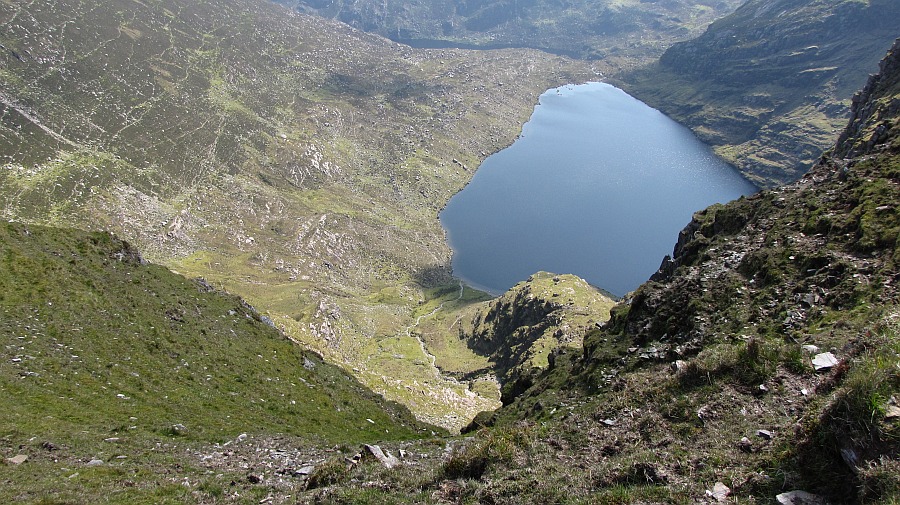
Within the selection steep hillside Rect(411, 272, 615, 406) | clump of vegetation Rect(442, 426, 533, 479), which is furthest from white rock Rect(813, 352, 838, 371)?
steep hillside Rect(411, 272, 615, 406)

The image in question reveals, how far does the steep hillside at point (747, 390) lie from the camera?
991 centimetres

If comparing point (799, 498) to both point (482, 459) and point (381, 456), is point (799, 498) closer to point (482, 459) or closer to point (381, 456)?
point (482, 459)

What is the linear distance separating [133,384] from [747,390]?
28880 millimetres

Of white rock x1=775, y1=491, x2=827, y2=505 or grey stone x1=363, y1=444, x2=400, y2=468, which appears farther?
grey stone x1=363, y1=444, x2=400, y2=468

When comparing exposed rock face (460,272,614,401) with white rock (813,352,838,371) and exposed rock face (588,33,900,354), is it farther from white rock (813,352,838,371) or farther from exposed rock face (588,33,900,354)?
white rock (813,352,838,371)

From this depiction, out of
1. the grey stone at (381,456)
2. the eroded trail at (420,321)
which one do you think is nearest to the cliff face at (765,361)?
the grey stone at (381,456)

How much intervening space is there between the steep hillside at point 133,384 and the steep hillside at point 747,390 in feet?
27.1

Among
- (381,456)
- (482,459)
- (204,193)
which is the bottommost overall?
(204,193)

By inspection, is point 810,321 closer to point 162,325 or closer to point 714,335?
point 714,335

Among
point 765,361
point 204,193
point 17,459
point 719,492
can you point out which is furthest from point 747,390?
point 204,193

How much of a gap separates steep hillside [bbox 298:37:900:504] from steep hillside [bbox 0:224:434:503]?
825 centimetres

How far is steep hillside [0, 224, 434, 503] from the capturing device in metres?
17.6

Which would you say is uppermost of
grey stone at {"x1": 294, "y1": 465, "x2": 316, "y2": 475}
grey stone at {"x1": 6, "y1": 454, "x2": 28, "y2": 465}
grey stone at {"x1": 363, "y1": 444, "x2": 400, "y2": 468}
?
grey stone at {"x1": 363, "y1": 444, "x2": 400, "y2": 468}

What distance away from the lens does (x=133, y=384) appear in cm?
2670
